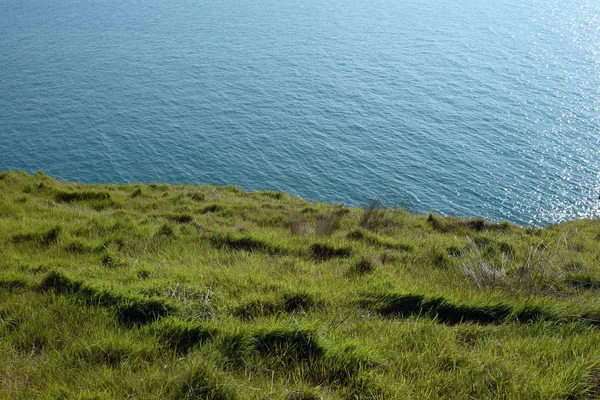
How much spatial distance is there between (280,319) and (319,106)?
53.5m

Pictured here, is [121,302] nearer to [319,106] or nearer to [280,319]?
[280,319]

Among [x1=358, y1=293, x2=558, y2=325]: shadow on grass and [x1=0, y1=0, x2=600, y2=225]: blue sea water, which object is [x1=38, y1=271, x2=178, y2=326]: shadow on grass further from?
[x1=0, y1=0, x2=600, y2=225]: blue sea water

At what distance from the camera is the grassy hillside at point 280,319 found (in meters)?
4.47

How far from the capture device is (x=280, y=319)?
5.78 meters

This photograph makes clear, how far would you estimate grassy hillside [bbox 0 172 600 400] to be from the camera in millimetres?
4469

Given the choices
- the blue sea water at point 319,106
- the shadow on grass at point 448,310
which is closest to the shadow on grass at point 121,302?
the shadow on grass at point 448,310

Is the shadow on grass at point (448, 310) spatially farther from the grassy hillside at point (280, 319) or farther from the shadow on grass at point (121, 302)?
the shadow on grass at point (121, 302)

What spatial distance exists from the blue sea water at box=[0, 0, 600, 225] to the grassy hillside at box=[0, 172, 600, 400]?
73.9 feet

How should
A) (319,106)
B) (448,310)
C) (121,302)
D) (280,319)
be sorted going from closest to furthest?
1. (280,319)
2. (121,302)
3. (448,310)
4. (319,106)

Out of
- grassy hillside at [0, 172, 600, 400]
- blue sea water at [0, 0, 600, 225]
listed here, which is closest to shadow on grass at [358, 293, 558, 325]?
grassy hillside at [0, 172, 600, 400]

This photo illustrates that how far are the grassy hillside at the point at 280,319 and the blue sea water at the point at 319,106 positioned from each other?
2252 centimetres

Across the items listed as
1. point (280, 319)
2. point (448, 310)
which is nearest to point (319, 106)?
point (448, 310)

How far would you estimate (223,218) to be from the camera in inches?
625

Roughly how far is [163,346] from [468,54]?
7571 centimetres
